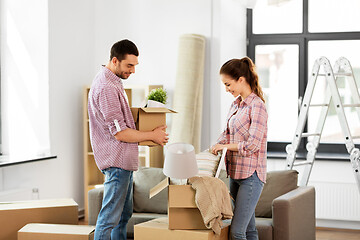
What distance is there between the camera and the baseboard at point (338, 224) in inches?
233

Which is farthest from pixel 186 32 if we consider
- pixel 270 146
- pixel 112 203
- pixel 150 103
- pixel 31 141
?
pixel 112 203

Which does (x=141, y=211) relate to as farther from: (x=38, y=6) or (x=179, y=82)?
(x=38, y=6)

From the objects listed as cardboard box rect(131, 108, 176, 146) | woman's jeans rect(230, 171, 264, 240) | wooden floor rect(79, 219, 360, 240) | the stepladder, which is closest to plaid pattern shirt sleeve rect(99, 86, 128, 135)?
cardboard box rect(131, 108, 176, 146)

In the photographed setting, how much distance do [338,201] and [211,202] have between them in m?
2.87

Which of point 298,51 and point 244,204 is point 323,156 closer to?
point 298,51

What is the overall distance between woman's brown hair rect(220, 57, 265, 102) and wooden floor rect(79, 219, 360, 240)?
255 cm

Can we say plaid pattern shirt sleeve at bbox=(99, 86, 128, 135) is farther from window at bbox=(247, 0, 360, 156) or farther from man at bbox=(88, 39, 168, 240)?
window at bbox=(247, 0, 360, 156)

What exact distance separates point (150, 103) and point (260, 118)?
0.72 m

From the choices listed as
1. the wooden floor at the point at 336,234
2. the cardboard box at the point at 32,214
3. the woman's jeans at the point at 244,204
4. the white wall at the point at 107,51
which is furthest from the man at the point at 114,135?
the wooden floor at the point at 336,234

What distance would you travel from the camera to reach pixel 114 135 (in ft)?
11.1

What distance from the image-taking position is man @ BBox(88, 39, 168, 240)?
3.37 metres

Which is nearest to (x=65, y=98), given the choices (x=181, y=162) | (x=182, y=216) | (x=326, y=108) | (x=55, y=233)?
(x=55, y=233)

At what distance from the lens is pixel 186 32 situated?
638 centimetres

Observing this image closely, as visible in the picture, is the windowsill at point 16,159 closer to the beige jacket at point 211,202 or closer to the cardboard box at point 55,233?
the cardboard box at point 55,233
